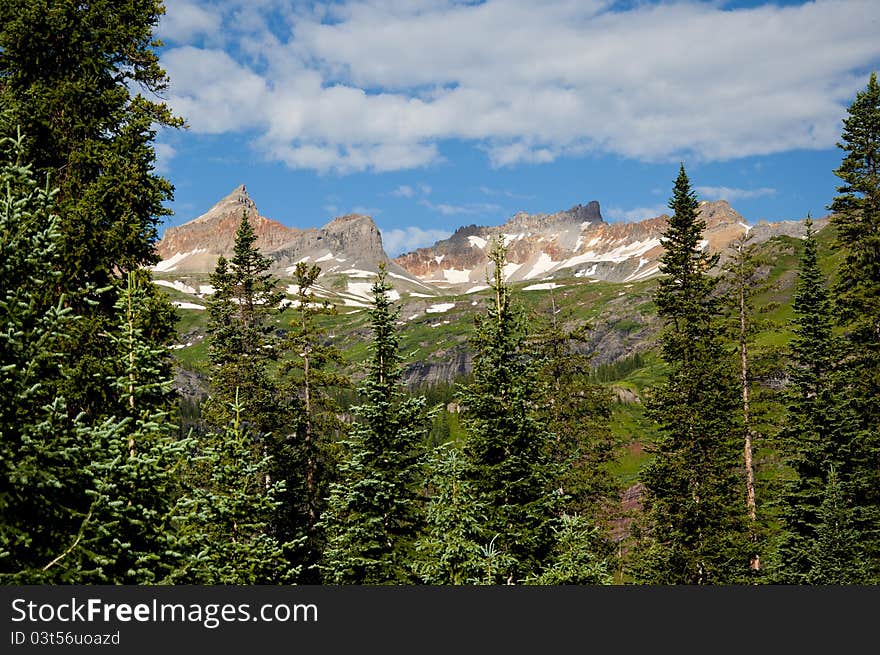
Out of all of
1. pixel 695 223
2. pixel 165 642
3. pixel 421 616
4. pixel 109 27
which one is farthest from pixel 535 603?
pixel 695 223

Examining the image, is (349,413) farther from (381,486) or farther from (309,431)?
(381,486)

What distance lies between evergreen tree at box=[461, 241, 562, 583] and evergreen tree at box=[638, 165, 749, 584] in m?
8.07

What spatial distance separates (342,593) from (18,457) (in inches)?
185

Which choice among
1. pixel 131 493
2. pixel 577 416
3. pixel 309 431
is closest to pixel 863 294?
pixel 577 416

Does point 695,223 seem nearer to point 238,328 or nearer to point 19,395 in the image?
point 238,328

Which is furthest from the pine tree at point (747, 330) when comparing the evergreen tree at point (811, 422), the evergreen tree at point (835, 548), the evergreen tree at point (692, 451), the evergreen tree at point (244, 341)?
the evergreen tree at point (244, 341)

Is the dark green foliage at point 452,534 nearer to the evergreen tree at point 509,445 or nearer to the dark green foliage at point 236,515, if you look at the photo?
the evergreen tree at point 509,445

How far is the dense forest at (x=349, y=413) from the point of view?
996 cm

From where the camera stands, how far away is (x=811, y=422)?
32.9 meters

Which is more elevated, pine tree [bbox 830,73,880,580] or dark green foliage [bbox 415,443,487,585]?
pine tree [bbox 830,73,880,580]

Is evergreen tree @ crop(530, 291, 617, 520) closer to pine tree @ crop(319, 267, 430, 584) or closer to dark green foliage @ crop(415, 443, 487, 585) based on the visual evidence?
pine tree @ crop(319, 267, 430, 584)

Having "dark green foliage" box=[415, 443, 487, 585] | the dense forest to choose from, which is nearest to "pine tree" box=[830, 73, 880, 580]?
the dense forest

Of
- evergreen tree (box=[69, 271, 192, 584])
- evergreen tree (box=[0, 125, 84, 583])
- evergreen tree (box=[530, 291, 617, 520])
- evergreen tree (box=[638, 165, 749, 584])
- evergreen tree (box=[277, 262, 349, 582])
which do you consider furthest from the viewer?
evergreen tree (box=[530, 291, 617, 520])

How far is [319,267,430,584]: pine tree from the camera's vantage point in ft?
76.5
